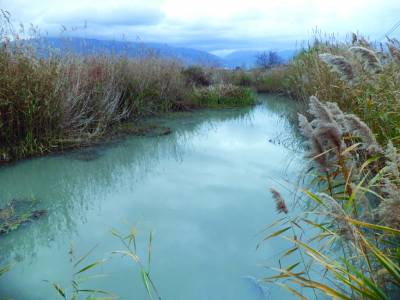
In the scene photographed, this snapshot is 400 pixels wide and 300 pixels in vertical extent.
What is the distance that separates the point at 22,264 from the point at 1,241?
43 cm

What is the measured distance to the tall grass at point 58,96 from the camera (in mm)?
4684

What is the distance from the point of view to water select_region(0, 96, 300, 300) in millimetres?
2238

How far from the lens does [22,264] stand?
8.14ft

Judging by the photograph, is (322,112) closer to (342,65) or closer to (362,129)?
(362,129)

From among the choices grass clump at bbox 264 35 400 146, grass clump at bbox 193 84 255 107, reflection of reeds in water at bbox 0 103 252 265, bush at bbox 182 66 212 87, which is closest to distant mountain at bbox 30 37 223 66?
bush at bbox 182 66 212 87

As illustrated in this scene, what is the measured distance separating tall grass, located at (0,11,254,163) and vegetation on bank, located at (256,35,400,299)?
3.49 metres

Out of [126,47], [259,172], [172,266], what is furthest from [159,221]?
[126,47]

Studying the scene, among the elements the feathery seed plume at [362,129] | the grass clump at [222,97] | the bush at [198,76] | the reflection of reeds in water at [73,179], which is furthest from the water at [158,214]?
the bush at [198,76]

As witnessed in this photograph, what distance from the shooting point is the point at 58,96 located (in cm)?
518

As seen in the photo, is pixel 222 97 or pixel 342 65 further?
pixel 222 97

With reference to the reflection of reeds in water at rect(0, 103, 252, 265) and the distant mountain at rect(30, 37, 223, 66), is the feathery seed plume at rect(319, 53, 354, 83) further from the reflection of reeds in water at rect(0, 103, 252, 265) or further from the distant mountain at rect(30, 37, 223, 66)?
the distant mountain at rect(30, 37, 223, 66)

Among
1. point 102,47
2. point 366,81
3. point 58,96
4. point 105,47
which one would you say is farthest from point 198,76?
point 366,81

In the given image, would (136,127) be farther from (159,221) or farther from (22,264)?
(22,264)

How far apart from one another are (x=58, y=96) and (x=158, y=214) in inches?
113
